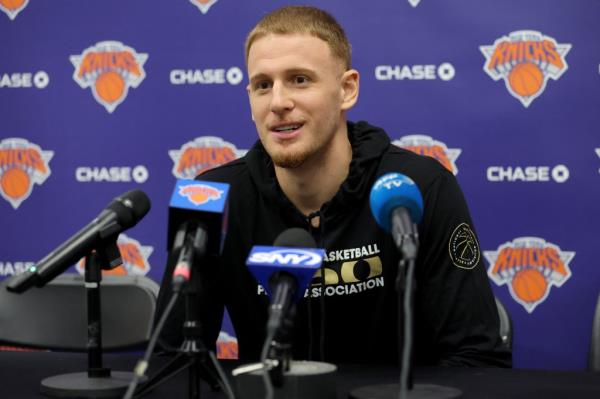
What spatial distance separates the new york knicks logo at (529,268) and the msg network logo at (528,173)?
20cm

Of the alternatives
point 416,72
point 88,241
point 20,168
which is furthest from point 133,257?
point 88,241

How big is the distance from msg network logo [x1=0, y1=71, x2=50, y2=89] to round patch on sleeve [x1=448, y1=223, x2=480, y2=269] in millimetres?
1876

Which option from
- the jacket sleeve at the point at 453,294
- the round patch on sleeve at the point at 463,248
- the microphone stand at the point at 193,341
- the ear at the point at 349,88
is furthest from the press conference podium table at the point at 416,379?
the ear at the point at 349,88

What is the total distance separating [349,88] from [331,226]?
1.18ft

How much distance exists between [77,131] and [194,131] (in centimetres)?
47

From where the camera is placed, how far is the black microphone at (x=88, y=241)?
112 cm

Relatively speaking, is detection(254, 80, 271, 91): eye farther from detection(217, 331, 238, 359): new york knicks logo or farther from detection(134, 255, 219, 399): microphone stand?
detection(217, 331, 238, 359): new york knicks logo

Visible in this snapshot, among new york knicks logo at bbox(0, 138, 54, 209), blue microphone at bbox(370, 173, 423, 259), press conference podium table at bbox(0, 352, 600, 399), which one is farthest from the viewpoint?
new york knicks logo at bbox(0, 138, 54, 209)

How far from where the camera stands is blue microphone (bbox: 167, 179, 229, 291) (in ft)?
3.47

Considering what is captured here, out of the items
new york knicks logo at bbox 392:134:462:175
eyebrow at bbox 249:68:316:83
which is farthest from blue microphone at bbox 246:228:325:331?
new york knicks logo at bbox 392:134:462:175

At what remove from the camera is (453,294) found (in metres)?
1.76

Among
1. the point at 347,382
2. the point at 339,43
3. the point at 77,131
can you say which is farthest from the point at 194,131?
the point at 347,382

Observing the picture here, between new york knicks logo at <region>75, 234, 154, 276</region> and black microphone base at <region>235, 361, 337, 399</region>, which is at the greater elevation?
new york knicks logo at <region>75, 234, 154, 276</region>

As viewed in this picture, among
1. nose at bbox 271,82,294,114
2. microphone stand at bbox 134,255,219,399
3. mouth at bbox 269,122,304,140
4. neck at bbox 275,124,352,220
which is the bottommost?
microphone stand at bbox 134,255,219,399
